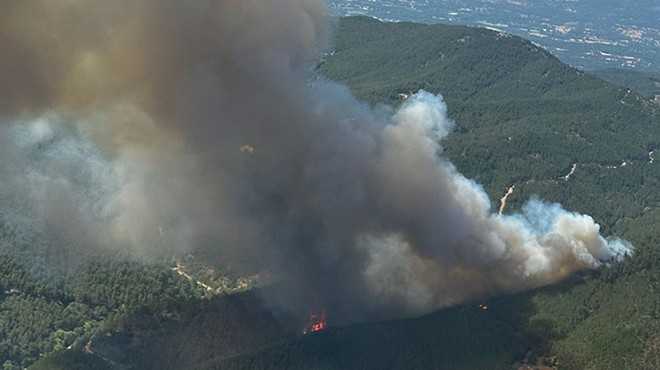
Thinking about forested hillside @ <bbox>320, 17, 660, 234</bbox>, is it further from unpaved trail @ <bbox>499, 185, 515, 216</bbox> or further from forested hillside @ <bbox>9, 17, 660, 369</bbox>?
unpaved trail @ <bbox>499, 185, 515, 216</bbox>

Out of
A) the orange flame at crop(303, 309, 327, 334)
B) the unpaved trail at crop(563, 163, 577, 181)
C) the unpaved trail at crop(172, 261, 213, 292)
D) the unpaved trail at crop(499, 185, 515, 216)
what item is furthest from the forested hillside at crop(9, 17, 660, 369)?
the orange flame at crop(303, 309, 327, 334)

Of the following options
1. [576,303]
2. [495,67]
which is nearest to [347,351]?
[576,303]

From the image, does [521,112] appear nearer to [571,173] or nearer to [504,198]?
A: [571,173]

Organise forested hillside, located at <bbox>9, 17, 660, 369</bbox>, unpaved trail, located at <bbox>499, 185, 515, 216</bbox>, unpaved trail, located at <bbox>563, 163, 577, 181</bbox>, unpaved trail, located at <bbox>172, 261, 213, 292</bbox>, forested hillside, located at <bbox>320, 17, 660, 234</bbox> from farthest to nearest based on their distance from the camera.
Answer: unpaved trail, located at <bbox>563, 163, 577, 181</bbox> → forested hillside, located at <bbox>320, 17, 660, 234</bbox> → unpaved trail, located at <bbox>499, 185, 515, 216</bbox> → unpaved trail, located at <bbox>172, 261, 213, 292</bbox> → forested hillside, located at <bbox>9, 17, 660, 369</bbox>

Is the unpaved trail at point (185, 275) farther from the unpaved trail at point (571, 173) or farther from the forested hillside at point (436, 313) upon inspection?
the unpaved trail at point (571, 173)

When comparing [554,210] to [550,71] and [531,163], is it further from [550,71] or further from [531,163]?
[550,71]

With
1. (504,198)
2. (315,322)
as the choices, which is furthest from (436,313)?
(504,198)
